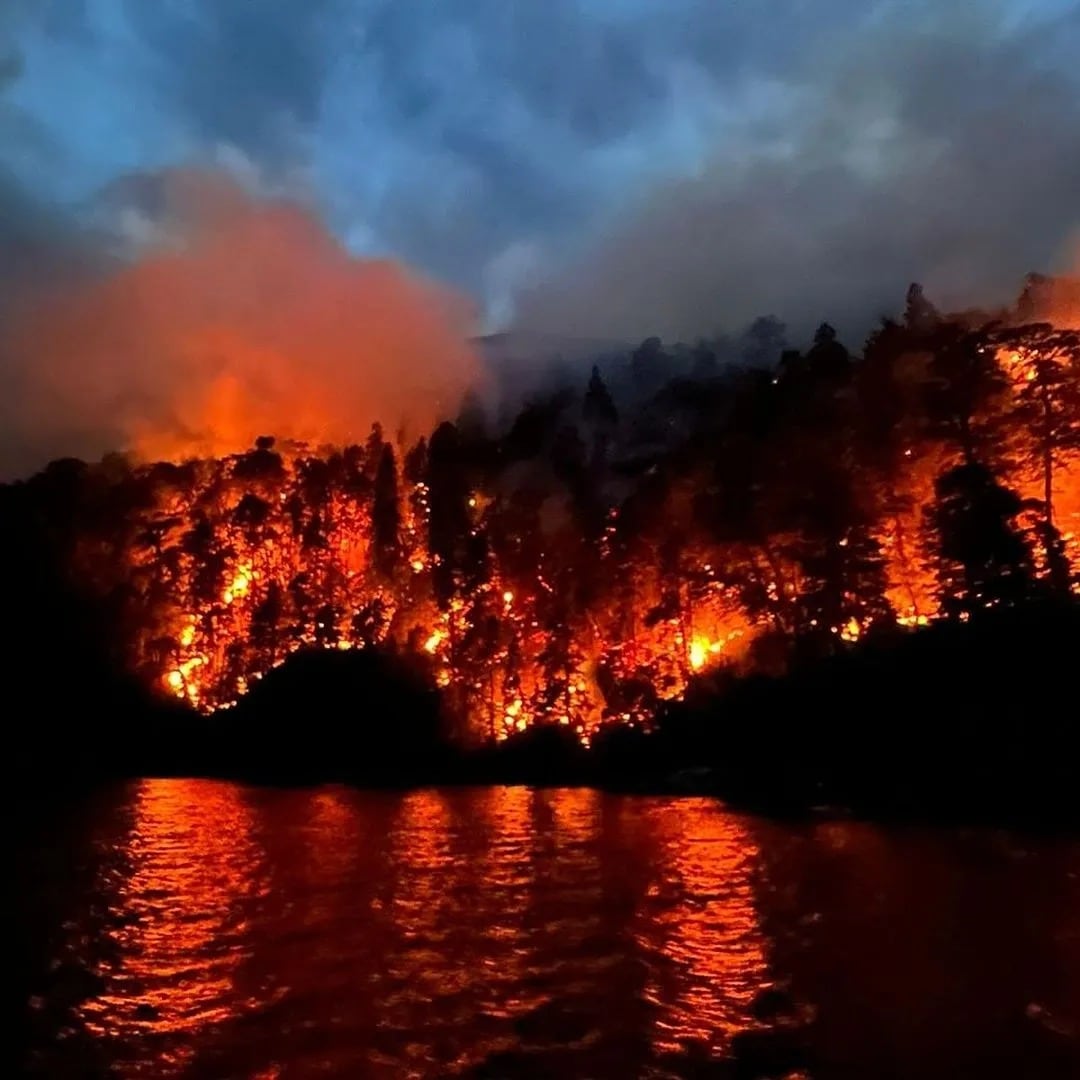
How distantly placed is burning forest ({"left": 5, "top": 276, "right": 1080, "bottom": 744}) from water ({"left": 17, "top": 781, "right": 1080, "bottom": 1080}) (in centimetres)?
2018

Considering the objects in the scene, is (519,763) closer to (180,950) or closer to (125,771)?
(125,771)

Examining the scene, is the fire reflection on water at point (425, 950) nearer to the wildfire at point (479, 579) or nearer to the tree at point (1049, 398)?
the wildfire at point (479, 579)

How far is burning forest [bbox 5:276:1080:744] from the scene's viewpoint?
46.5 meters

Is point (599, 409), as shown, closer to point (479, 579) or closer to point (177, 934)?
point (479, 579)

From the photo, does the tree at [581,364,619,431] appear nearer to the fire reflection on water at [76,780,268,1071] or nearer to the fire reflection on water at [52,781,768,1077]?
the fire reflection on water at [76,780,268,1071]

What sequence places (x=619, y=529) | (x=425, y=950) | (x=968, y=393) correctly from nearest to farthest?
(x=425, y=950) < (x=968, y=393) < (x=619, y=529)

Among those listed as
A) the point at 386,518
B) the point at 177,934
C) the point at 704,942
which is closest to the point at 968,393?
the point at 704,942

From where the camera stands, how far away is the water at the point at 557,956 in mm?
12305

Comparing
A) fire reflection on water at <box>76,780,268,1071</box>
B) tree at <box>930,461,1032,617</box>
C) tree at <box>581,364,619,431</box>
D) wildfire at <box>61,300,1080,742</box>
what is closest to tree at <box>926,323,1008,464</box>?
wildfire at <box>61,300,1080,742</box>

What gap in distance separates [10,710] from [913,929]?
245ft

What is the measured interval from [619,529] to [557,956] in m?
43.8

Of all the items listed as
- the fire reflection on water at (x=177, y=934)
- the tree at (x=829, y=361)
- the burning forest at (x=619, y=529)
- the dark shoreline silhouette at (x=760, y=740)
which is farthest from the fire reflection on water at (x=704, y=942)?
the tree at (x=829, y=361)

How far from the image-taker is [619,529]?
6000 centimetres

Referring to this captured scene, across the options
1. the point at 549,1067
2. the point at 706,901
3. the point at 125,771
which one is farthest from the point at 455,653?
the point at 549,1067
